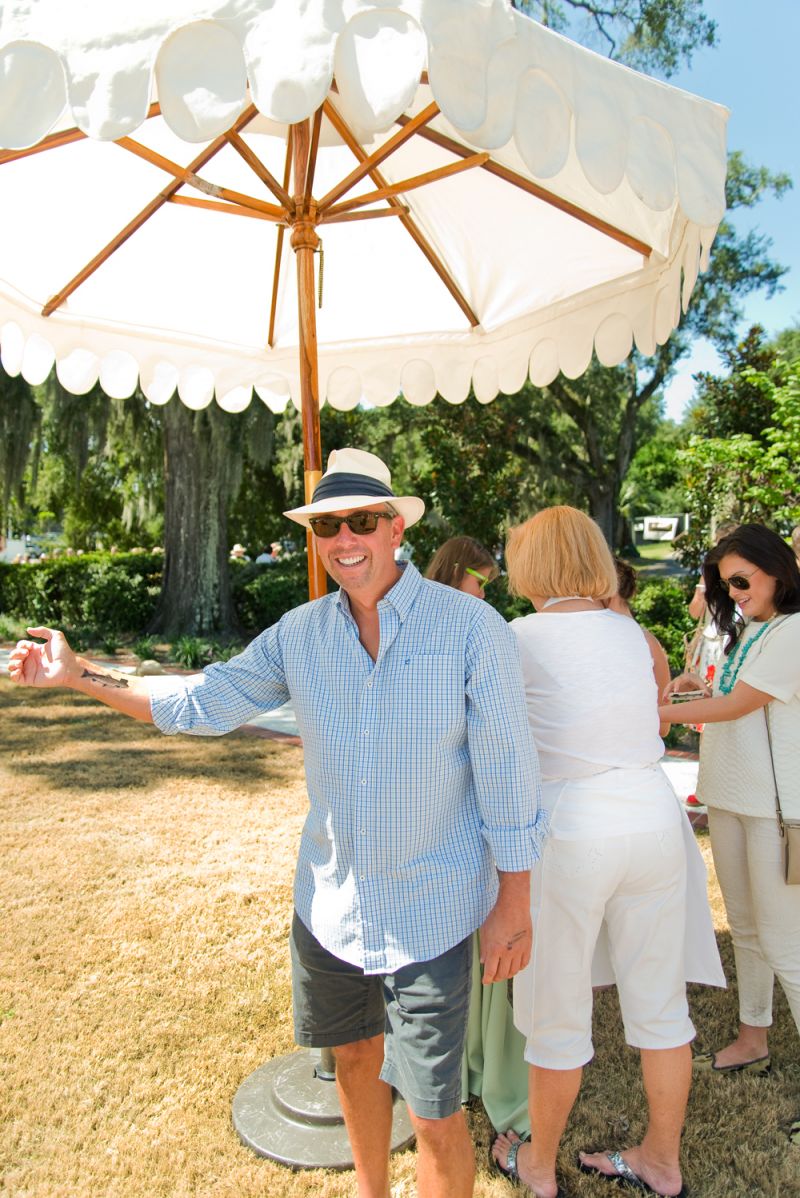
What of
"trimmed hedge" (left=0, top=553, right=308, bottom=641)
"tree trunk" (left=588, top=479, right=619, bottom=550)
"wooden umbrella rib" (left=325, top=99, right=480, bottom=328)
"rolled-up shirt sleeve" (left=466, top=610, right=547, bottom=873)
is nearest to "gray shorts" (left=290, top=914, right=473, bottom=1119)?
"rolled-up shirt sleeve" (left=466, top=610, right=547, bottom=873)

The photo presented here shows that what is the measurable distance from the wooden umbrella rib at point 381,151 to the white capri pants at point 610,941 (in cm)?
195

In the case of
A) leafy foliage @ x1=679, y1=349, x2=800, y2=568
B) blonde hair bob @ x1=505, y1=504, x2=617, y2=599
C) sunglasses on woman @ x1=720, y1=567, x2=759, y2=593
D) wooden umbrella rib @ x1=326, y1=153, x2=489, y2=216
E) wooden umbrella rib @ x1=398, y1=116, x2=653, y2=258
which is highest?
wooden umbrella rib @ x1=398, y1=116, x2=653, y2=258

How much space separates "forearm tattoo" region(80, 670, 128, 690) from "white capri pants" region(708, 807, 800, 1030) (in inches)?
72.6

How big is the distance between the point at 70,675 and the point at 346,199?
1884 mm

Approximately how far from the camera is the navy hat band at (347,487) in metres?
2.02

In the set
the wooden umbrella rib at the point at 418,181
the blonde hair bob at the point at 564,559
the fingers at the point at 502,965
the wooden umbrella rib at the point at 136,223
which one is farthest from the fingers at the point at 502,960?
the wooden umbrella rib at the point at 136,223

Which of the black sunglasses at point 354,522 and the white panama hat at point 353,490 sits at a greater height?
the white panama hat at point 353,490

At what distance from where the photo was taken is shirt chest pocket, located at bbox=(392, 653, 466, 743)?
5.96 ft

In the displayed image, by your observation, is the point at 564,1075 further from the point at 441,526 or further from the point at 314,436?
the point at 441,526

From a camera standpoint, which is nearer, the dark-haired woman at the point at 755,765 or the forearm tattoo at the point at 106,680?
the forearm tattoo at the point at 106,680

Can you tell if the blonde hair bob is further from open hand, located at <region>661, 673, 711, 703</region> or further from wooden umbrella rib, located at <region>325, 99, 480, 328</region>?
wooden umbrella rib, located at <region>325, 99, 480, 328</region>

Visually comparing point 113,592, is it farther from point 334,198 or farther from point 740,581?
point 740,581

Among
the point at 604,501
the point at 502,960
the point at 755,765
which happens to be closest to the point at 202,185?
the point at 502,960

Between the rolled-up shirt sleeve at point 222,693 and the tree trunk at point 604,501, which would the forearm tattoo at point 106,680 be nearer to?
the rolled-up shirt sleeve at point 222,693
